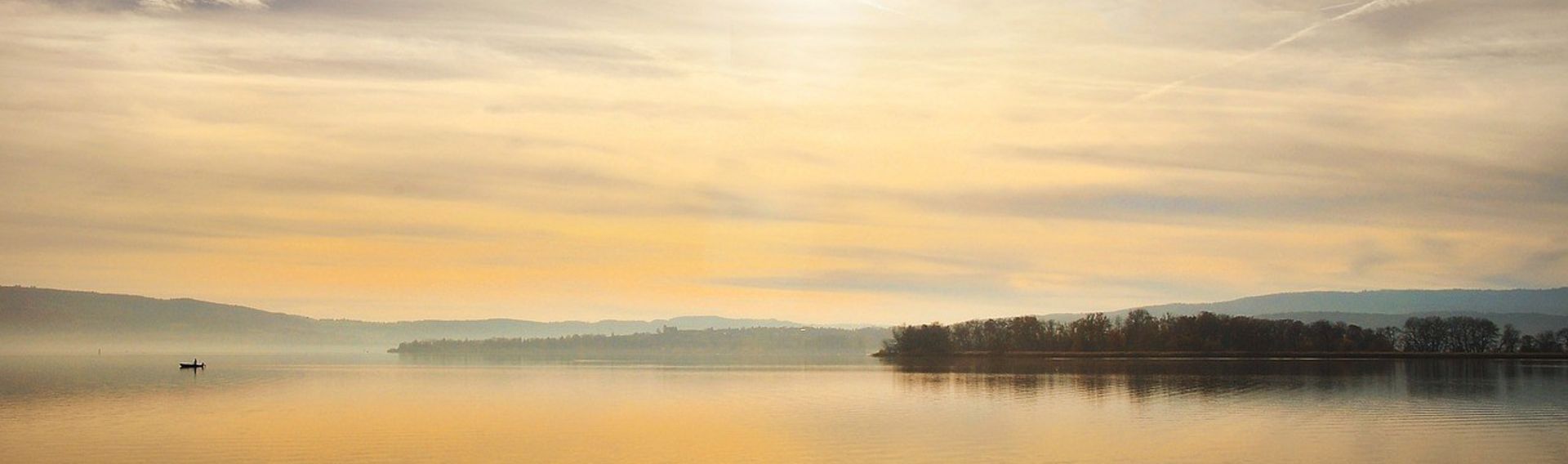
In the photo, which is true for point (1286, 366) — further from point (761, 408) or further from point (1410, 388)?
point (761, 408)

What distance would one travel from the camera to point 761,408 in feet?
210

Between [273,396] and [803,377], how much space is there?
145 feet

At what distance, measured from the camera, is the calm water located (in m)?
42.1

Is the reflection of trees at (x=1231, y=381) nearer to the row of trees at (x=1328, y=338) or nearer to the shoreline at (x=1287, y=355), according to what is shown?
the shoreline at (x=1287, y=355)

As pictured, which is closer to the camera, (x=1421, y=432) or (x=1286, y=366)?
(x=1421, y=432)

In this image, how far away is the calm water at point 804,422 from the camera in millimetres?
42125

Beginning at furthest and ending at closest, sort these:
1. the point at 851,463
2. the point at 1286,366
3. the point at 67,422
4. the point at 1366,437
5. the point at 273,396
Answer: the point at 1286,366, the point at 273,396, the point at 67,422, the point at 1366,437, the point at 851,463

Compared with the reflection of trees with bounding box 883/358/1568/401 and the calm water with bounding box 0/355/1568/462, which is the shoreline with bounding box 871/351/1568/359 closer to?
the reflection of trees with bounding box 883/358/1568/401

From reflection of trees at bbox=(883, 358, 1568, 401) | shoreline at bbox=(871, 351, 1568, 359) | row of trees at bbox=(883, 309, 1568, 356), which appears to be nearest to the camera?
reflection of trees at bbox=(883, 358, 1568, 401)

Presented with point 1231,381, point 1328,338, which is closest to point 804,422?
point 1231,381

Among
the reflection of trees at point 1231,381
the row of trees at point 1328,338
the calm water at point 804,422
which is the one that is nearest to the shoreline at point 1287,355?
the row of trees at point 1328,338

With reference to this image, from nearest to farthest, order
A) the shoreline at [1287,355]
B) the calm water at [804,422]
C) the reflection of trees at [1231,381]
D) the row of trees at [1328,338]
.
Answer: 1. the calm water at [804,422]
2. the reflection of trees at [1231,381]
3. the shoreline at [1287,355]
4. the row of trees at [1328,338]

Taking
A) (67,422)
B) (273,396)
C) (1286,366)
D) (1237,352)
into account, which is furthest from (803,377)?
(1237,352)

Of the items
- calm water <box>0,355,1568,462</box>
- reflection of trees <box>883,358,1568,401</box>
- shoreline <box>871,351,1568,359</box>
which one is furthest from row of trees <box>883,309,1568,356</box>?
calm water <box>0,355,1568,462</box>
